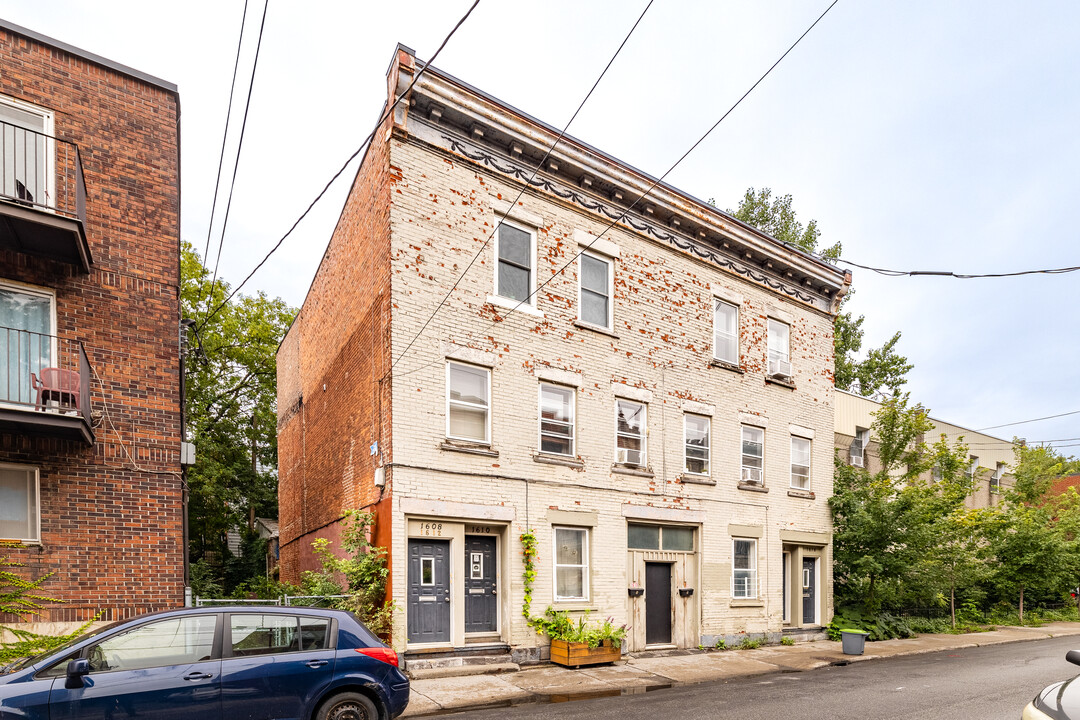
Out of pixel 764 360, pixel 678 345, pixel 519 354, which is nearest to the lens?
pixel 519 354

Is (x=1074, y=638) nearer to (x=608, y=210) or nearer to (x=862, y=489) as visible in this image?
(x=862, y=489)

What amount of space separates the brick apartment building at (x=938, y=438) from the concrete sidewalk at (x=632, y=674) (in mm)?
7482

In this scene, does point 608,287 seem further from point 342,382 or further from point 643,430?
point 342,382

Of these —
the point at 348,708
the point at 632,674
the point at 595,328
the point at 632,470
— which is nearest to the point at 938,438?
the point at 632,470

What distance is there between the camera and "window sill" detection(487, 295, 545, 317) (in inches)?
531

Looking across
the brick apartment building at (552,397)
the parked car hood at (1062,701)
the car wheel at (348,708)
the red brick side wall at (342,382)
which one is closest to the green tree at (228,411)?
the red brick side wall at (342,382)

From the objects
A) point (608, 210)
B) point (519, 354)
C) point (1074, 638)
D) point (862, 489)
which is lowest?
point (1074, 638)

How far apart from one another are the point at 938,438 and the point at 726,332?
17.2 m

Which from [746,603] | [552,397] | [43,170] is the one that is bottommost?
[746,603]

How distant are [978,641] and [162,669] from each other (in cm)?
2082

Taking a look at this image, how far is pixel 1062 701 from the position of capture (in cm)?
387

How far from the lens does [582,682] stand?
1132 cm

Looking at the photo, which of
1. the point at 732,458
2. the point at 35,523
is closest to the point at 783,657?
the point at 732,458

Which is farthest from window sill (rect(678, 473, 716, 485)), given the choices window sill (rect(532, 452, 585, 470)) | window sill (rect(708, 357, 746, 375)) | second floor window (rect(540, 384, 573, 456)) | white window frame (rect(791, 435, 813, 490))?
white window frame (rect(791, 435, 813, 490))
